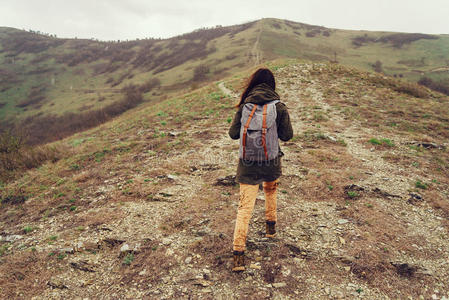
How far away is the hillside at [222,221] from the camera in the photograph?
428cm

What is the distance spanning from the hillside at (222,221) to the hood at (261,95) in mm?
1426

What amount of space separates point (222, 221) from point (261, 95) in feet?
11.8

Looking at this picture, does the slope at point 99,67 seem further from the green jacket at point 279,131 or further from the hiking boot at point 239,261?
the hiking boot at point 239,261

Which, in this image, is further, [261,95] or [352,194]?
[352,194]

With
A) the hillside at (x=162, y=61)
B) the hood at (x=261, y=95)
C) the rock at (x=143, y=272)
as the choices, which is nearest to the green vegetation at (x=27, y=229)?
the rock at (x=143, y=272)

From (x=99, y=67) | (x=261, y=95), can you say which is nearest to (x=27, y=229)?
(x=261, y=95)

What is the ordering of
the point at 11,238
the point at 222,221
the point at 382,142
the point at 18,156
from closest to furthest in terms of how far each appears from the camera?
the point at 222,221 < the point at 11,238 < the point at 382,142 < the point at 18,156

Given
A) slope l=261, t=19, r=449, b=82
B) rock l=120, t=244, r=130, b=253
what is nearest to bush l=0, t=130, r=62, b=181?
rock l=120, t=244, r=130, b=253

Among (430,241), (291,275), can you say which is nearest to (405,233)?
(430,241)

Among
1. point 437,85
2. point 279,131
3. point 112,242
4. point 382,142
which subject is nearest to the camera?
point 279,131

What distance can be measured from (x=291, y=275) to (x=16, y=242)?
699 cm

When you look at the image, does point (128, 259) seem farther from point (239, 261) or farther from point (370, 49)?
point (370, 49)

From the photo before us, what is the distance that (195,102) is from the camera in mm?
22266

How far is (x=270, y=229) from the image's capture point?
5.21 meters
